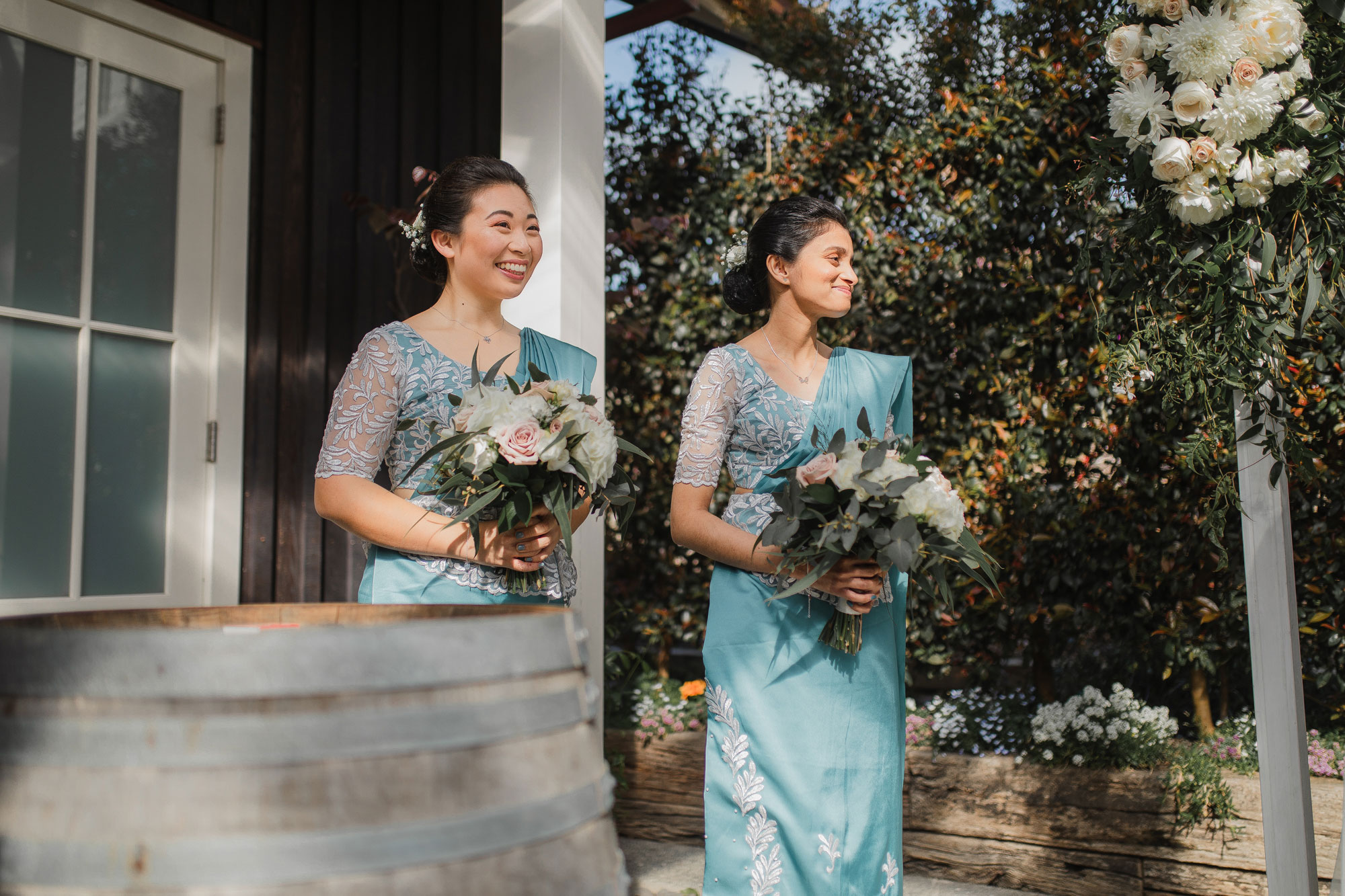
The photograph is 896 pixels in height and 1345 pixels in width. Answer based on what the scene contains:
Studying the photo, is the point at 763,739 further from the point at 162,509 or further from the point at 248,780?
the point at 162,509

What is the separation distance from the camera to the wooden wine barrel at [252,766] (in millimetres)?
604

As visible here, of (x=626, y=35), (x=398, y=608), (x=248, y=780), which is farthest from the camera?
(x=626, y=35)

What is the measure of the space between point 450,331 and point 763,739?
3.39 feet

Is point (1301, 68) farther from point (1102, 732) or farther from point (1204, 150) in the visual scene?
point (1102, 732)

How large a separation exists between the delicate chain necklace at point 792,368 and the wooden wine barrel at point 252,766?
1706 mm

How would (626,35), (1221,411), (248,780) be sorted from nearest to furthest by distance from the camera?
(248,780) < (1221,411) < (626,35)

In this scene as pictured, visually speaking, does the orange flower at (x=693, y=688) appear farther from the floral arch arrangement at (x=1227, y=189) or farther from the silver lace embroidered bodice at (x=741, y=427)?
the floral arch arrangement at (x=1227, y=189)

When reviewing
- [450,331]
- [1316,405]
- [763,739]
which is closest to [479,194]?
[450,331]

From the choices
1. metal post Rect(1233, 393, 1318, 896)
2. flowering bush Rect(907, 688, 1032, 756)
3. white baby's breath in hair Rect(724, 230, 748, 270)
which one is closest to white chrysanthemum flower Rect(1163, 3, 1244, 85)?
metal post Rect(1233, 393, 1318, 896)

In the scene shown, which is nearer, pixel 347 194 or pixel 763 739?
pixel 763 739

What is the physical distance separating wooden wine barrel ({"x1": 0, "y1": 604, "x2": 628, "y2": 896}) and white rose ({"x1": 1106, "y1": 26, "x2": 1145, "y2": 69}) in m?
1.78

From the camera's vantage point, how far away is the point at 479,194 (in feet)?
6.72

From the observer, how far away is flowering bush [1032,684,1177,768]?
3.10 metres

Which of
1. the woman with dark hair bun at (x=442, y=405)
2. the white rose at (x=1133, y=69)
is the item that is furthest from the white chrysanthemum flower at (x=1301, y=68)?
the woman with dark hair bun at (x=442, y=405)
